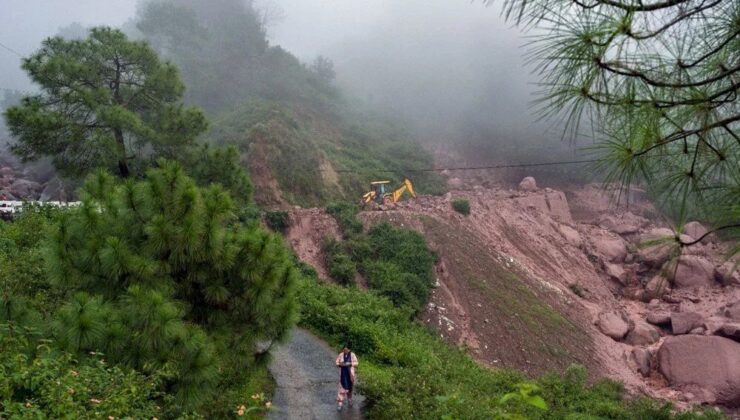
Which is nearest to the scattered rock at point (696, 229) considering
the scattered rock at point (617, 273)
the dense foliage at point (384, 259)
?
the dense foliage at point (384, 259)

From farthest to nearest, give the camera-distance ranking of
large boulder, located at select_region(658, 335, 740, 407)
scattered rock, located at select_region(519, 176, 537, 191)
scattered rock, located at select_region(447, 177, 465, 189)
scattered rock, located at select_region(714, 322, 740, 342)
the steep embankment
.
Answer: scattered rock, located at select_region(447, 177, 465, 189), scattered rock, located at select_region(519, 176, 537, 191), scattered rock, located at select_region(714, 322, 740, 342), the steep embankment, large boulder, located at select_region(658, 335, 740, 407)

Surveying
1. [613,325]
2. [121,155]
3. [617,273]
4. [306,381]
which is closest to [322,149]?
[617,273]

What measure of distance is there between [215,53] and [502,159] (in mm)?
21820

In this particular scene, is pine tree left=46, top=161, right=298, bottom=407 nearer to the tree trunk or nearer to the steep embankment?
the tree trunk

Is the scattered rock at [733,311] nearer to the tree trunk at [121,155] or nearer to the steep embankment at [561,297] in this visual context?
the steep embankment at [561,297]

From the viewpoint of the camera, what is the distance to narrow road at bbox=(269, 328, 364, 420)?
9.05 meters

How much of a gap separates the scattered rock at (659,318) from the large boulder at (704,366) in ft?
10.4

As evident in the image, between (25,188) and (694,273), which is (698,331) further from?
(25,188)

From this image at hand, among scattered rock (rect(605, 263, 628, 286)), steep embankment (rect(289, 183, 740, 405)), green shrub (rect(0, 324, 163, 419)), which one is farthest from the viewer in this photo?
scattered rock (rect(605, 263, 628, 286))

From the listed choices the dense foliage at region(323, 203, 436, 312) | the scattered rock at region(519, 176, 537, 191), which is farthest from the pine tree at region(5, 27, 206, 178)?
the scattered rock at region(519, 176, 537, 191)

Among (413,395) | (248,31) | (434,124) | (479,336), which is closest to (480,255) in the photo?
(479,336)

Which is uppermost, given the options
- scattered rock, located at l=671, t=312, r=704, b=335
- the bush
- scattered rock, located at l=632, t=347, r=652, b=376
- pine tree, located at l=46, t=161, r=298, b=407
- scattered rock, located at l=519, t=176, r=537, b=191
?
scattered rock, located at l=519, t=176, r=537, b=191

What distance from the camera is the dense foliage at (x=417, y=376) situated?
28.2 feet

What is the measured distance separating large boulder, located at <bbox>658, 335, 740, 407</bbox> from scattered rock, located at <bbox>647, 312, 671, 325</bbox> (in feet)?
10.4
